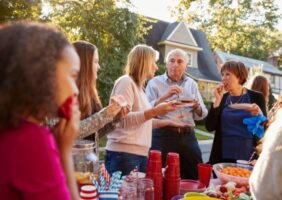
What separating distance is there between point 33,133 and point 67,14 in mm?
11218

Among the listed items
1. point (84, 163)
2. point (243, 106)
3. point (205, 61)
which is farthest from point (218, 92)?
point (205, 61)

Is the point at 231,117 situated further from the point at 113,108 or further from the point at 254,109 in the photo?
the point at 113,108

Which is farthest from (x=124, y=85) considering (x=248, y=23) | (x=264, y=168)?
(x=248, y=23)

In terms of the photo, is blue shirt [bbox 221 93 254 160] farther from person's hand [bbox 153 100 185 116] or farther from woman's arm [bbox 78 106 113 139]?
woman's arm [bbox 78 106 113 139]

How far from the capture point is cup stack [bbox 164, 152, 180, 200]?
1.91 metres

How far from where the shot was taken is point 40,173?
0.61 metres

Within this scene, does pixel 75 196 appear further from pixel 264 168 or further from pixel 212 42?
pixel 212 42

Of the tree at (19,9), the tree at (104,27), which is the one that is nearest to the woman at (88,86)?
the tree at (19,9)

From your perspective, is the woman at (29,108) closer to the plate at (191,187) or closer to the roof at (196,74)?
the plate at (191,187)

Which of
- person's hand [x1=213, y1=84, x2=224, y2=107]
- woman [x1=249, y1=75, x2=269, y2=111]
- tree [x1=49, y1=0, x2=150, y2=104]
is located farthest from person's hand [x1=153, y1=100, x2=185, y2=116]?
tree [x1=49, y1=0, x2=150, y2=104]

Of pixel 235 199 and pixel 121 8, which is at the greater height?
pixel 121 8

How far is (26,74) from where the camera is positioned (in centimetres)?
62

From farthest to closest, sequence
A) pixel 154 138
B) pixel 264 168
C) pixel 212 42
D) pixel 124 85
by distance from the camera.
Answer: pixel 212 42
pixel 154 138
pixel 124 85
pixel 264 168

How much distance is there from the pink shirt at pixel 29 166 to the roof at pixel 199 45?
22451 mm
